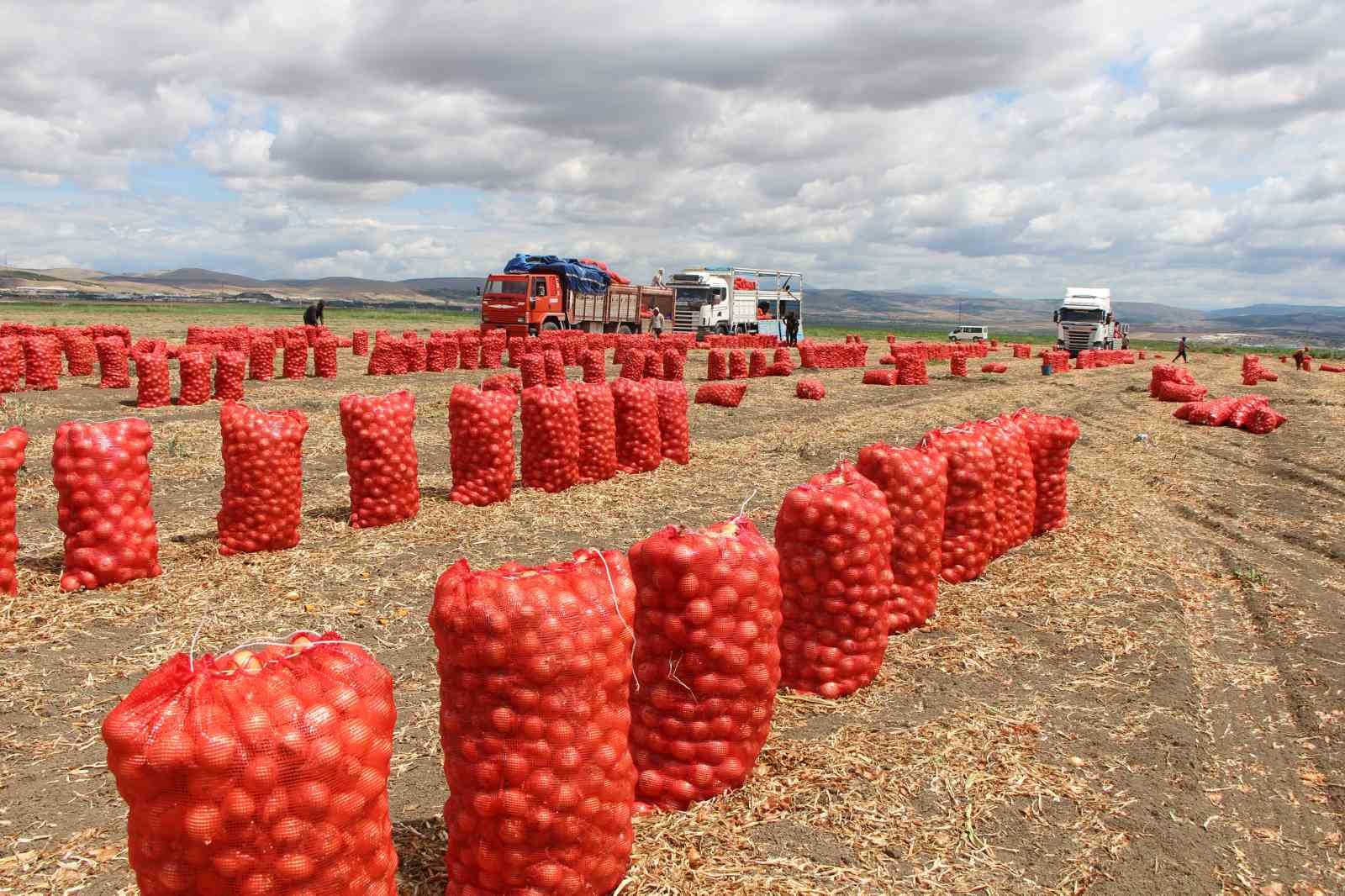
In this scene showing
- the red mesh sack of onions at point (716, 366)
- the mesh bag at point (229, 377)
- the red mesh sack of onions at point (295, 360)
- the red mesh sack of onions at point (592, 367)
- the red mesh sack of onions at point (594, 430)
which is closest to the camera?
the red mesh sack of onions at point (594, 430)

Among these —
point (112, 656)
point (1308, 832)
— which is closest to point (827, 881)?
point (1308, 832)

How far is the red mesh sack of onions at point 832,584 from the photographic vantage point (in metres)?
5.71

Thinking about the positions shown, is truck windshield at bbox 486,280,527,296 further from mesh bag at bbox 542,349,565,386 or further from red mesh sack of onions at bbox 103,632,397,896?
red mesh sack of onions at bbox 103,632,397,896

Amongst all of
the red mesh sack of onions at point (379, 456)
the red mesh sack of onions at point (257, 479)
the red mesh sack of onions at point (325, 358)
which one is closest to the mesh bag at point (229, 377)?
the red mesh sack of onions at point (325, 358)

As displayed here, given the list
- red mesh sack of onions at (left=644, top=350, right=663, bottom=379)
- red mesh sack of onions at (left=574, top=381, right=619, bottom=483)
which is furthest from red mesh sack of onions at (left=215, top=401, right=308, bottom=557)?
red mesh sack of onions at (left=644, top=350, right=663, bottom=379)

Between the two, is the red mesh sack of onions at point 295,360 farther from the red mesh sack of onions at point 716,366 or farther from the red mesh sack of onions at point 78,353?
the red mesh sack of onions at point 716,366

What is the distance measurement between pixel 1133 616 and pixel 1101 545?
203cm

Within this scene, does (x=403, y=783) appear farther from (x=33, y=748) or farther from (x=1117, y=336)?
(x=1117, y=336)

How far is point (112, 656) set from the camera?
6469mm

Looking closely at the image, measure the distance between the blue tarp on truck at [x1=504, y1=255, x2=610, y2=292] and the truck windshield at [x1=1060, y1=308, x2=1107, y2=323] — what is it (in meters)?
22.2

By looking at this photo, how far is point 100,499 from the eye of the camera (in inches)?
301

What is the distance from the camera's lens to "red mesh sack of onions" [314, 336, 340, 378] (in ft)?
82.0

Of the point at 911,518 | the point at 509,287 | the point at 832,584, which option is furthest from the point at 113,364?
the point at 832,584

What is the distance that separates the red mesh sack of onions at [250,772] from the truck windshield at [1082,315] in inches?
1808
